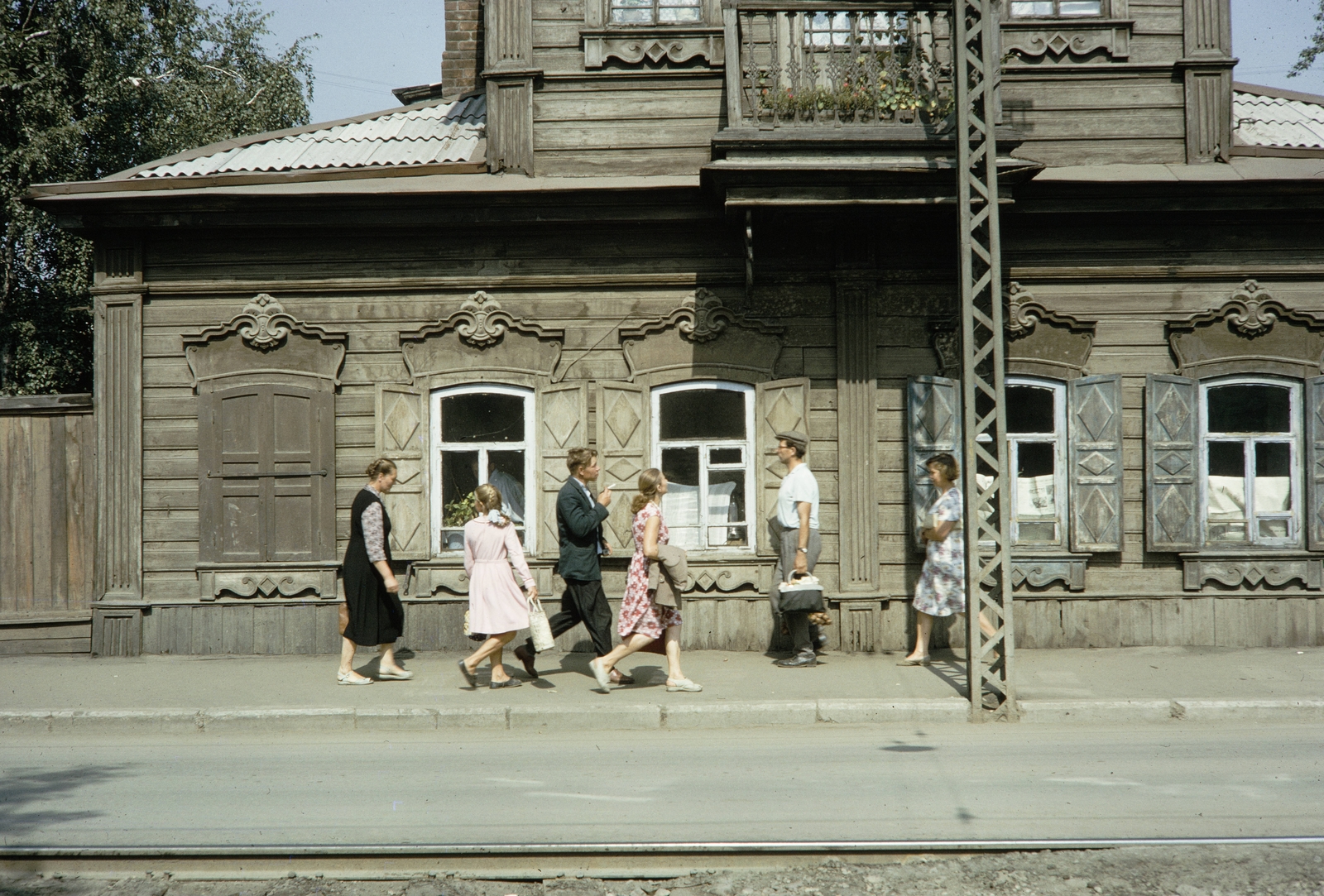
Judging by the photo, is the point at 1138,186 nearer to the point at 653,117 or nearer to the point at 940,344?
the point at 940,344

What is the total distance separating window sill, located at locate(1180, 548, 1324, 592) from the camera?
962 cm

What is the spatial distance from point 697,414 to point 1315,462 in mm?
5814

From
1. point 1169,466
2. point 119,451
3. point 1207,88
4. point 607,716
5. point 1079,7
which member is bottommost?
point 607,716

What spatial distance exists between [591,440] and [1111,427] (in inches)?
193

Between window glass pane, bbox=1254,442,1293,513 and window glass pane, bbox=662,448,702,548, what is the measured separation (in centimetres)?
534

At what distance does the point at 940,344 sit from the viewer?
9.74m

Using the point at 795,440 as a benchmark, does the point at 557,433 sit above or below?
above

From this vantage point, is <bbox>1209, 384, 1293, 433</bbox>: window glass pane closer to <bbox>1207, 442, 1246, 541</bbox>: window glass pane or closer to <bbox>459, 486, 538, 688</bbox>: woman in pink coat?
<bbox>1207, 442, 1246, 541</bbox>: window glass pane

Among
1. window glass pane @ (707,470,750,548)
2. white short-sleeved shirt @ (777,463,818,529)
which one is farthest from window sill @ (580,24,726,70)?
white short-sleeved shirt @ (777,463,818,529)

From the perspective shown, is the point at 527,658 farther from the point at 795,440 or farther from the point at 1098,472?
the point at 1098,472

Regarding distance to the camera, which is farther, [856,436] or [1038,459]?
[1038,459]

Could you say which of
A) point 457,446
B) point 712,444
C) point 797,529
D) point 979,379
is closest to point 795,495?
point 797,529

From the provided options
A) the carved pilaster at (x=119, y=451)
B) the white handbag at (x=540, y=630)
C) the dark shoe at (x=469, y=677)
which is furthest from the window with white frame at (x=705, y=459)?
the carved pilaster at (x=119, y=451)

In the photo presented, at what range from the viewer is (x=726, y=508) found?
9.87m
